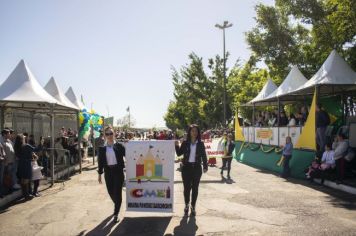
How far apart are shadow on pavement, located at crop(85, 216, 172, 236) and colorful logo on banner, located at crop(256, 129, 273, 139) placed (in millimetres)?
12868

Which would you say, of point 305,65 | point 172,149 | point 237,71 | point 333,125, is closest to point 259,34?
point 305,65

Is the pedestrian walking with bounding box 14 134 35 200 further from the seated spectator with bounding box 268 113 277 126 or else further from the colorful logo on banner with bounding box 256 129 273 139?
the seated spectator with bounding box 268 113 277 126

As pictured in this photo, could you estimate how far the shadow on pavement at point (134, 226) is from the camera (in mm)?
7309

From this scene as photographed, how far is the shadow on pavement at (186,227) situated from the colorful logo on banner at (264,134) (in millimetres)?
12886

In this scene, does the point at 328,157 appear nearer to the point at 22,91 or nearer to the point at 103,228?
the point at 103,228

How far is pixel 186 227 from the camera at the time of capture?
→ 7617mm

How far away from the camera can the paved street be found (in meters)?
7.41

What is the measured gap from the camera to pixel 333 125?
54.7ft

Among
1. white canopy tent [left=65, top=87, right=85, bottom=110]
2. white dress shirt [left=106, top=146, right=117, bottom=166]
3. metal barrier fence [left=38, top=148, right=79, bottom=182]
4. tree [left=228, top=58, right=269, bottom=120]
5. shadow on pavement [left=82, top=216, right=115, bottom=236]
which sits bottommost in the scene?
shadow on pavement [left=82, top=216, right=115, bottom=236]

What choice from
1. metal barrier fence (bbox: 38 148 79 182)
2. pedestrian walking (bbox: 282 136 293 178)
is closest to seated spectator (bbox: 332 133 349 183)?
pedestrian walking (bbox: 282 136 293 178)

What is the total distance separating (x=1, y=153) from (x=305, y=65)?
2026 cm

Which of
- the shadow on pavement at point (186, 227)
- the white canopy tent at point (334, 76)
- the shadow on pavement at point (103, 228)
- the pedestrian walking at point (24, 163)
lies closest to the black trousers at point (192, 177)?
the shadow on pavement at point (186, 227)

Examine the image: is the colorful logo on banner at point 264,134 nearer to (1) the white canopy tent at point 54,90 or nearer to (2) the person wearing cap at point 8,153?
(1) the white canopy tent at point 54,90

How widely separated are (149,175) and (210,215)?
5.11 ft
